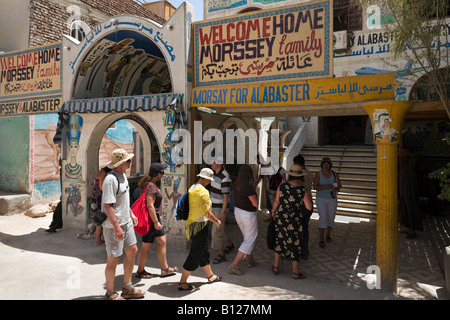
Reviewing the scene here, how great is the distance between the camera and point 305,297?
4.41m

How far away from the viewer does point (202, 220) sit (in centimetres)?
463

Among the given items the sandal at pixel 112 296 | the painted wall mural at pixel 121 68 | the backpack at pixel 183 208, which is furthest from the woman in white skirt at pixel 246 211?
the painted wall mural at pixel 121 68

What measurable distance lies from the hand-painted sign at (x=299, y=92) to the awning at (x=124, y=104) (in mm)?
604

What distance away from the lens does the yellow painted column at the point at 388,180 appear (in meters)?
4.64

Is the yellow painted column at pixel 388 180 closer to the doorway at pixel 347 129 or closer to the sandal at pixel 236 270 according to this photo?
the sandal at pixel 236 270

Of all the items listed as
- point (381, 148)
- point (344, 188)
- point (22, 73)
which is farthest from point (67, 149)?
point (344, 188)

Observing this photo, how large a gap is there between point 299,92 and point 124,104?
3646 mm

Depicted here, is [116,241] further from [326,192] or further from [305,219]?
[326,192]

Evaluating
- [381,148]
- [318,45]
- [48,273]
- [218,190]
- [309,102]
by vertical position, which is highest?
[318,45]

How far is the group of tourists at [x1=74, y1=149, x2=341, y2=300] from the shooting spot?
4.16 meters

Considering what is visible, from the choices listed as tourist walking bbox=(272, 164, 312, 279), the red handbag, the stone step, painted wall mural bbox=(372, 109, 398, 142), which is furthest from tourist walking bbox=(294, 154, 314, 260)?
the stone step

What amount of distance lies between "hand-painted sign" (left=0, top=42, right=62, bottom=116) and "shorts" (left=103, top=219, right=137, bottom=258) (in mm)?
5370

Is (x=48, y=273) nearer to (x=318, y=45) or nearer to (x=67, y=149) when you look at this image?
(x=67, y=149)

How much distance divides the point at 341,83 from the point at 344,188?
5717mm
